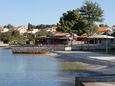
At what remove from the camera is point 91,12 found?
4043 inches

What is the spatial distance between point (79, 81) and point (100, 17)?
84.4m

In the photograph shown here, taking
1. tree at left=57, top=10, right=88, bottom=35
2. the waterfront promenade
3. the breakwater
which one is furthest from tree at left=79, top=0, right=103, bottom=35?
the waterfront promenade

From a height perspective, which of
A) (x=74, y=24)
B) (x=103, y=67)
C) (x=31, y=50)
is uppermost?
(x=74, y=24)

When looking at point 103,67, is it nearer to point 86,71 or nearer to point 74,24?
point 86,71

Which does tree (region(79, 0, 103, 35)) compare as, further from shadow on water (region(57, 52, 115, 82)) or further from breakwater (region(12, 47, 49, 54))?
shadow on water (region(57, 52, 115, 82))

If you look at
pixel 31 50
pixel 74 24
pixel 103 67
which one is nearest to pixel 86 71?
pixel 103 67

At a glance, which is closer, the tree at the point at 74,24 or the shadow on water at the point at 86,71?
the shadow on water at the point at 86,71

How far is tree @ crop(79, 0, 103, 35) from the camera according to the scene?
334 feet

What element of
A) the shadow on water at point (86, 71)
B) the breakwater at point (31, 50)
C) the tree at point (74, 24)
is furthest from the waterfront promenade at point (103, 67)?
the tree at point (74, 24)

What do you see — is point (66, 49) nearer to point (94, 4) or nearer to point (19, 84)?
point (94, 4)

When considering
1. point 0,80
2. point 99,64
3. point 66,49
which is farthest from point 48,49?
point 0,80

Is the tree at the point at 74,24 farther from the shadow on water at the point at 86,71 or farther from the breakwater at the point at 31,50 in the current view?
the shadow on water at the point at 86,71

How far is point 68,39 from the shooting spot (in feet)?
305

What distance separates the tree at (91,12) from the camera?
10188 cm
